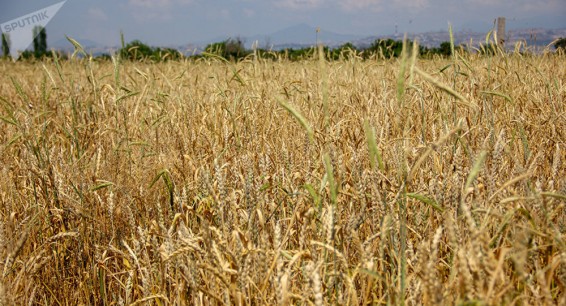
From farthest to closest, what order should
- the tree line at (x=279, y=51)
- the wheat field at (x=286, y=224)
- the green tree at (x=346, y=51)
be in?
the green tree at (x=346, y=51)
the tree line at (x=279, y=51)
the wheat field at (x=286, y=224)

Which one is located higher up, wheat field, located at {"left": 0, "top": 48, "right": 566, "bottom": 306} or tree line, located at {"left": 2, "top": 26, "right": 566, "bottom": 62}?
tree line, located at {"left": 2, "top": 26, "right": 566, "bottom": 62}

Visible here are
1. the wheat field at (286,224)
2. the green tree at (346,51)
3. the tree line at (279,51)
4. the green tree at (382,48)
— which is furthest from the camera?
the green tree at (382,48)

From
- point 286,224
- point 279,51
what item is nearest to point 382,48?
point 279,51

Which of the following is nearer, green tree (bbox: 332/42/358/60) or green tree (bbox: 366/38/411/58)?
green tree (bbox: 332/42/358/60)

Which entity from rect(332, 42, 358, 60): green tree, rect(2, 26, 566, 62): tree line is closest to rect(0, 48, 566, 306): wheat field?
rect(2, 26, 566, 62): tree line

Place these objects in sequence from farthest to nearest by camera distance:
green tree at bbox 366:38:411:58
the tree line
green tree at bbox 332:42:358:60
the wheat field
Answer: green tree at bbox 366:38:411:58 < green tree at bbox 332:42:358:60 < the tree line < the wheat field

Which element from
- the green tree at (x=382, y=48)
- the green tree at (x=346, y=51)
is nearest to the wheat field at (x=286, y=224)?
the green tree at (x=346, y=51)

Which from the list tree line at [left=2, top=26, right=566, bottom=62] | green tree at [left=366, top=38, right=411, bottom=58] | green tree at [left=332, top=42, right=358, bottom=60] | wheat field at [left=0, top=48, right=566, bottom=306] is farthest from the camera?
green tree at [left=366, top=38, right=411, bottom=58]

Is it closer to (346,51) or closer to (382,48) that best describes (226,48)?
(346,51)

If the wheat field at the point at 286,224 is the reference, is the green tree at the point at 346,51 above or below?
above

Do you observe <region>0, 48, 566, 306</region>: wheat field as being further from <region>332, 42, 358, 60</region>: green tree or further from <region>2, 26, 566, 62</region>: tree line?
<region>332, 42, 358, 60</region>: green tree

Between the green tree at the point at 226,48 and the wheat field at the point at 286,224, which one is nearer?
the wheat field at the point at 286,224

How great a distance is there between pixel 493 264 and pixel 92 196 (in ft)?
4.44

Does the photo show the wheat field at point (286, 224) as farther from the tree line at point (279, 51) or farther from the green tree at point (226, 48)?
the green tree at point (226, 48)
